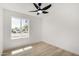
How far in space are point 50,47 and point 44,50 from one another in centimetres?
13

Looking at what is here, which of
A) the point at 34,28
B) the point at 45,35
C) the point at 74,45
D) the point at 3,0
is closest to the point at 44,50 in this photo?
the point at 45,35

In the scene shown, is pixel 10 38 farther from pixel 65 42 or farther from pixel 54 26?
pixel 65 42

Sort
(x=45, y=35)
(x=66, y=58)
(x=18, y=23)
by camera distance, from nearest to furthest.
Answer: (x=66, y=58), (x=18, y=23), (x=45, y=35)

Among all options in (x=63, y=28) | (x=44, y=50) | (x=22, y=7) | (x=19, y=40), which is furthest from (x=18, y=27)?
(x=63, y=28)

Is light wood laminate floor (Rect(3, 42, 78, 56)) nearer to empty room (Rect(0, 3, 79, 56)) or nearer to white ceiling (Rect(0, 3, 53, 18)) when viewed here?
empty room (Rect(0, 3, 79, 56))

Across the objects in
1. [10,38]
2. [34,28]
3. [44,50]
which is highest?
[34,28]

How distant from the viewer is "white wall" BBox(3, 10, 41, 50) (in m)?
1.29

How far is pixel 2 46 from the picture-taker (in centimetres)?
128

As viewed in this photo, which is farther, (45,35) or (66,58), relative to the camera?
(45,35)

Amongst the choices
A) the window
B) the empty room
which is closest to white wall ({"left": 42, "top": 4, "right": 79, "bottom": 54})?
the empty room

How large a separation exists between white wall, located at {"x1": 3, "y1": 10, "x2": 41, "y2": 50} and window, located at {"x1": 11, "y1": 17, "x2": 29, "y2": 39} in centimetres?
6

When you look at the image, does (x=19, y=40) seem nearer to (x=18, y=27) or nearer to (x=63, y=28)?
(x=18, y=27)

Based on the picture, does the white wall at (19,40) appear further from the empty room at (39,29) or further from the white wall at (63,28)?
the white wall at (63,28)

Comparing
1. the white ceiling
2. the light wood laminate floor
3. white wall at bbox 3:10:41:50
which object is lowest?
the light wood laminate floor
